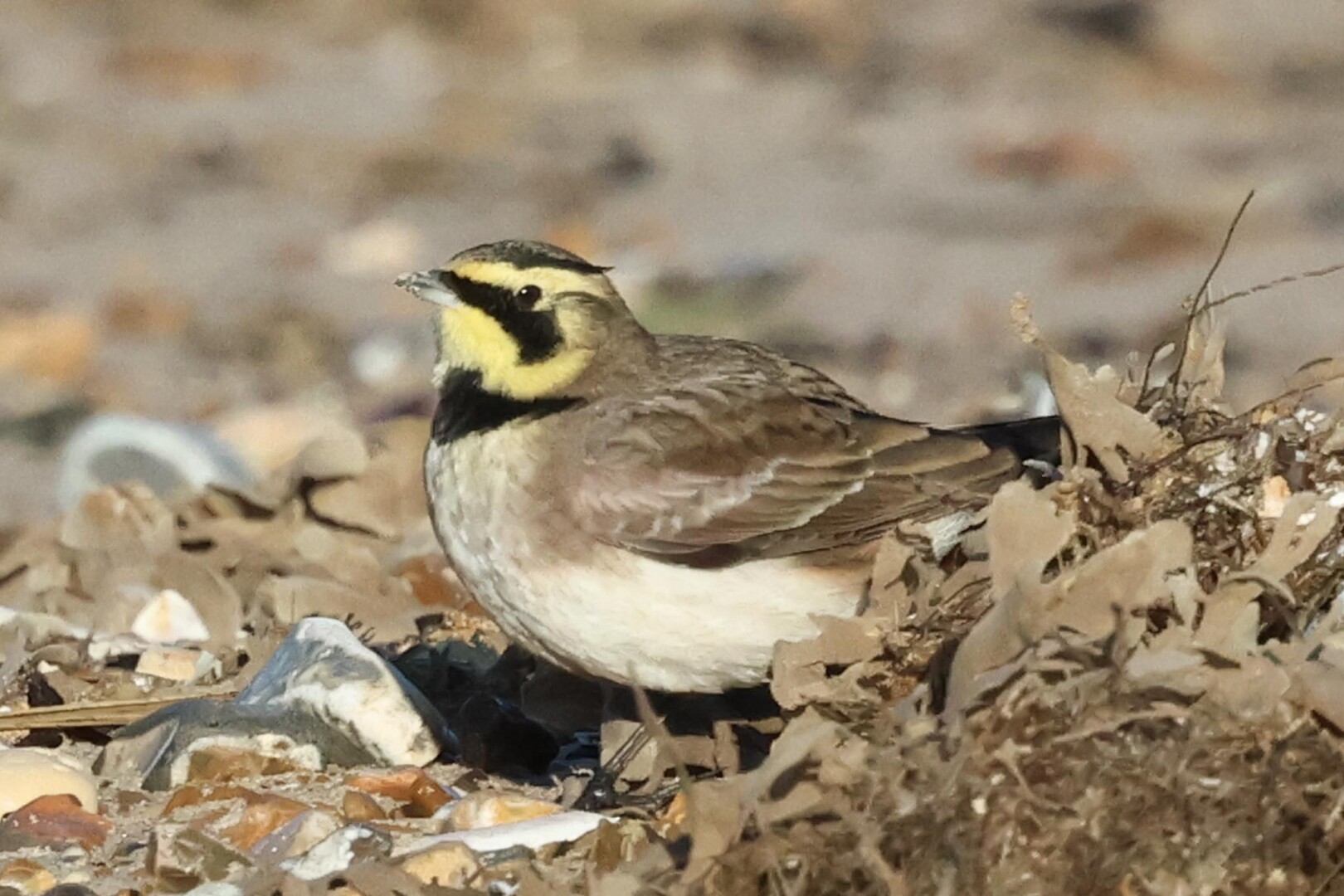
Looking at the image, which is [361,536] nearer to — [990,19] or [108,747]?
[108,747]

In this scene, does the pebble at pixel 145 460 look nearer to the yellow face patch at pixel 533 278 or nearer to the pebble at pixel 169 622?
the pebble at pixel 169 622

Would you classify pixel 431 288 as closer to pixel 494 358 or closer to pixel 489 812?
pixel 494 358

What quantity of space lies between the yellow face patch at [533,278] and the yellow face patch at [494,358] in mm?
35

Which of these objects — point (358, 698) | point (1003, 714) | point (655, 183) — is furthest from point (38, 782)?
point (655, 183)

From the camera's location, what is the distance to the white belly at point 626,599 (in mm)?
4953

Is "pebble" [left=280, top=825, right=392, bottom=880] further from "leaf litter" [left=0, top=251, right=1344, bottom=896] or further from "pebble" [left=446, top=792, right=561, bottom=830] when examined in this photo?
"pebble" [left=446, top=792, right=561, bottom=830]

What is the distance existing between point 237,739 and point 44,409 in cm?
544

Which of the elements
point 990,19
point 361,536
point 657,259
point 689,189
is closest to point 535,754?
point 361,536

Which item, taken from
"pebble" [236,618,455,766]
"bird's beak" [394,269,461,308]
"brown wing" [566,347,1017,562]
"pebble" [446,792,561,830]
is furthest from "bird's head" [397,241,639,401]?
"pebble" [446,792,561,830]

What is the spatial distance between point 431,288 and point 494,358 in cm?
22

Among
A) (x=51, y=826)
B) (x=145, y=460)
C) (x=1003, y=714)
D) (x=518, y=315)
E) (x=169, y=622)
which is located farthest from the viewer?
(x=145, y=460)

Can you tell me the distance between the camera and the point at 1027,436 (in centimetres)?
535

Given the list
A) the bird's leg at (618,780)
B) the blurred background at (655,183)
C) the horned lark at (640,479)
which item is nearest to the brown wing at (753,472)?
the horned lark at (640,479)

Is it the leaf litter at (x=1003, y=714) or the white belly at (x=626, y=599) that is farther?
the white belly at (x=626, y=599)
